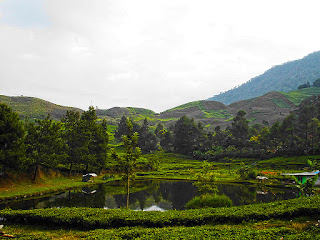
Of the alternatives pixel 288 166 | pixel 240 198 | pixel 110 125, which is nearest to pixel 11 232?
pixel 240 198

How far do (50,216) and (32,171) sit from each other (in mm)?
30060

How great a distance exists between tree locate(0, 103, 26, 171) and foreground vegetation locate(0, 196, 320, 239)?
61.9ft

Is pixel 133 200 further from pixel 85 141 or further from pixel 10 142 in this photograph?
pixel 85 141

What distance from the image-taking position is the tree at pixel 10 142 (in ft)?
107

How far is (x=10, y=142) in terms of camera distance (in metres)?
33.9

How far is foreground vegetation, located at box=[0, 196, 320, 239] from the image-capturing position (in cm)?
1284

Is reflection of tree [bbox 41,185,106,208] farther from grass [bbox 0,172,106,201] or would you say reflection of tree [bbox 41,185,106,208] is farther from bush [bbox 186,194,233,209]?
bush [bbox 186,194,233,209]

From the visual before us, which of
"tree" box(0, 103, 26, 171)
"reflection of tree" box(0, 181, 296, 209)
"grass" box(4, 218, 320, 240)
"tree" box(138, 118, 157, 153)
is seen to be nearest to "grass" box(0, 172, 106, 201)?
"reflection of tree" box(0, 181, 296, 209)

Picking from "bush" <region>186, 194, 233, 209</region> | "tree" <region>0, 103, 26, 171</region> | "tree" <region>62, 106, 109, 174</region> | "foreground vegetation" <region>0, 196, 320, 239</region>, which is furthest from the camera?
"tree" <region>62, 106, 109, 174</region>

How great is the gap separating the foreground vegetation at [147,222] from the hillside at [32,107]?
156 meters

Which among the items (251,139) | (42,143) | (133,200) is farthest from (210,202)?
(251,139)

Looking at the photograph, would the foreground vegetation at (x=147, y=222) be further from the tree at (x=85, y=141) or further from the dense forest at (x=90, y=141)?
Answer: the tree at (x=85, y=141)

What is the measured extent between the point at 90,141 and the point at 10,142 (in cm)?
2386

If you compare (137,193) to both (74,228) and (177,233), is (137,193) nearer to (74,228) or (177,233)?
(74,228)
